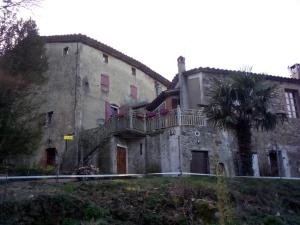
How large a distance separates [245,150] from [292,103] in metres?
9.22

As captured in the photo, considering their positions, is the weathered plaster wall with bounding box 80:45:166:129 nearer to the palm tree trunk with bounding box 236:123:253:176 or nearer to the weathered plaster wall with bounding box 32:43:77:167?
the weathered plaster wall with bounding box 32:43:77:167

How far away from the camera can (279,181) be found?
20656mm

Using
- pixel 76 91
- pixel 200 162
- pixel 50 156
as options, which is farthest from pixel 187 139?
pixel 50 156

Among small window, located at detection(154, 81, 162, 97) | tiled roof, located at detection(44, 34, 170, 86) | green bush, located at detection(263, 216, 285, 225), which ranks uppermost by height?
tiled roof, located at detection(44, 34, 170, 86)

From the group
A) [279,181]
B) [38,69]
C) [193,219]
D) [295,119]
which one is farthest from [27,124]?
[295,119]

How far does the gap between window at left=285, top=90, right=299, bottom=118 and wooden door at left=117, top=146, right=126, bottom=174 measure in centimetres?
1107

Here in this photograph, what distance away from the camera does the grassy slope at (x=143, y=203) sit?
12.8 meters

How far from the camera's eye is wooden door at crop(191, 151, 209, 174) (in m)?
22.5

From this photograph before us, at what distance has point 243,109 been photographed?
2150 cm

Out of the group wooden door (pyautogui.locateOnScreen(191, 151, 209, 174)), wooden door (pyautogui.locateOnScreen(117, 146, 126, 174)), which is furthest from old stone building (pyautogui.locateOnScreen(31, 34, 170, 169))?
wooden door (pyautogui.locateOnScreen(191, 151, 209, 174))

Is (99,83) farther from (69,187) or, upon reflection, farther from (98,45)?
(69,187)

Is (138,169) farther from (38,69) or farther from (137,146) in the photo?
(38,69)

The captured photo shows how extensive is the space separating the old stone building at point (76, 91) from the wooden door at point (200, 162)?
26.9 feet

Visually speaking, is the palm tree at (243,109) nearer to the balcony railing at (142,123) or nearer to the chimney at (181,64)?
the balcony railing at (142,123)
